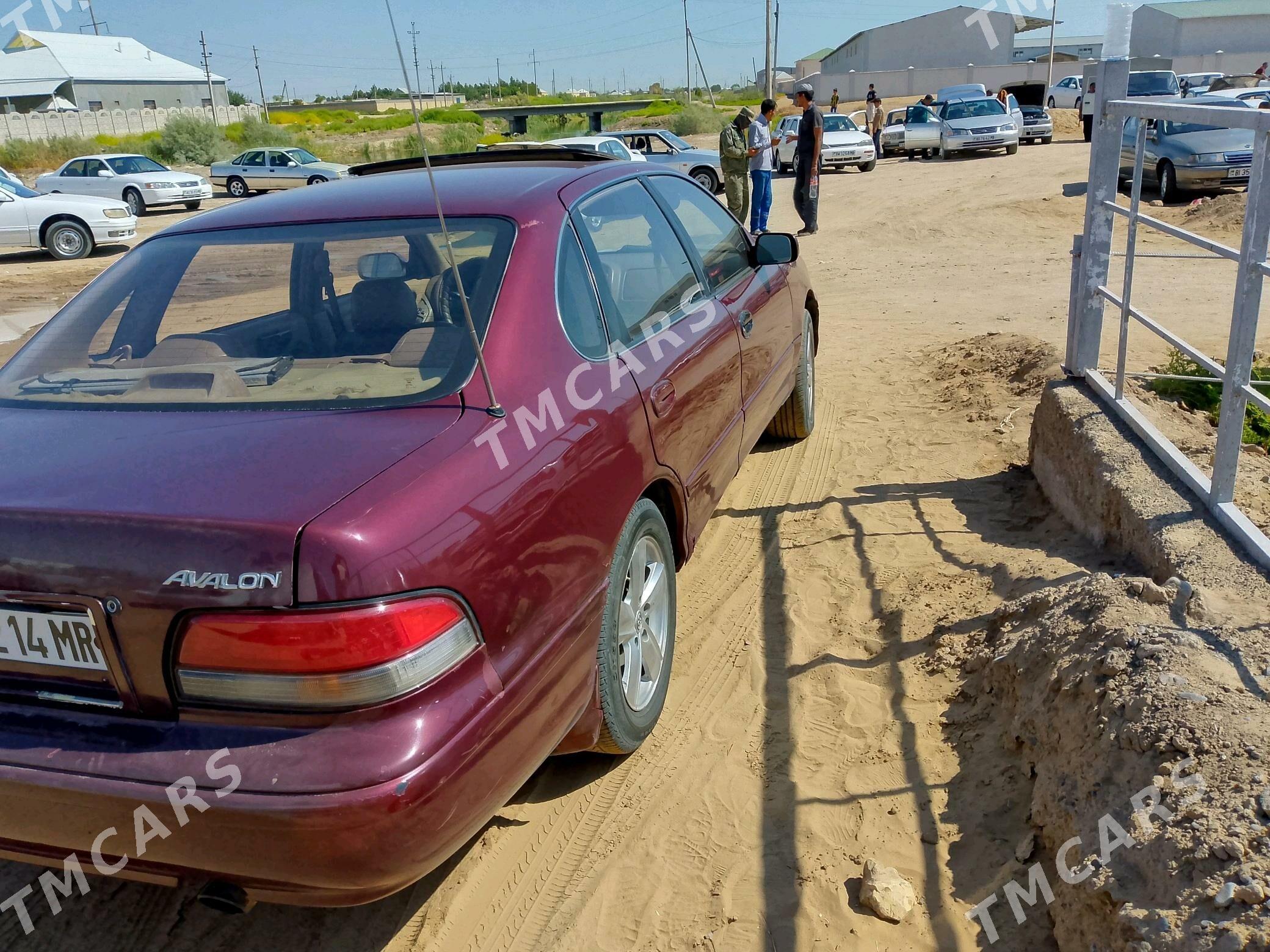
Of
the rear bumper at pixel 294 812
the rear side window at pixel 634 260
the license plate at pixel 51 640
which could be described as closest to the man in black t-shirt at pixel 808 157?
the rear side window at pixel 634 260

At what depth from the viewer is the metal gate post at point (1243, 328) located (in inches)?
123

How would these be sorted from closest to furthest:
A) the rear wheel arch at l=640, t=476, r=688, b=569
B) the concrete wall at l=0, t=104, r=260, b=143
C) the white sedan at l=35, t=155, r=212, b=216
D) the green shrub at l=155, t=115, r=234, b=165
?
the rear wheel arch at l=640, t=476, r=688, b=569 → the white sedan at l=35, t=155, r=212, b=216 → the green shrub at l=155, t=115, r=234, b=165 → the concrete wall at l=0, t=104, r=260, b=143

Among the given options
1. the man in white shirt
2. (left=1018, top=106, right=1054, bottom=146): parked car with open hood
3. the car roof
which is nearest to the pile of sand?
the car roof

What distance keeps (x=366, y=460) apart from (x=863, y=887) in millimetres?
1605

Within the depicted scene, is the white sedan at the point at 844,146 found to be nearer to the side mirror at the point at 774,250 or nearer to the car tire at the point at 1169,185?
the car tire at the point at 1169,185

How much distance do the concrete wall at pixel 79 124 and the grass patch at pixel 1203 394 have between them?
174 feet

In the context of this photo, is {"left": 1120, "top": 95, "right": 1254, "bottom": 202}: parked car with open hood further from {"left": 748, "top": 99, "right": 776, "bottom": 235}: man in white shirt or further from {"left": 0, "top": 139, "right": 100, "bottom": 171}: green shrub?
{"left": 0, "top": 139, "right": 100, "bottom": 171}: green shrub

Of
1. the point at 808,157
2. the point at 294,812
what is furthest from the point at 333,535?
the point at 808,157

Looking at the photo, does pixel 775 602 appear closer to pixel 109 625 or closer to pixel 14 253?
→ pixel 109 625

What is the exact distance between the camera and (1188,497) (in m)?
3.56

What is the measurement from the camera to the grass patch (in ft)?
16.5

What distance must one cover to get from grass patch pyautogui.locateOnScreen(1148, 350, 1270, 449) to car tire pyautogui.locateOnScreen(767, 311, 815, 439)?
1.85m

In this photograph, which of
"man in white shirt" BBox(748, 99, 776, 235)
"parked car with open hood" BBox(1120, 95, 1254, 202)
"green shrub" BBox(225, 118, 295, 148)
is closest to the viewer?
"man in white shirt" BBox(748, 99, 776, 235)

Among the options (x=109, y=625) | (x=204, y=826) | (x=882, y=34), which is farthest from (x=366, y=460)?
(x=882, y=34)
